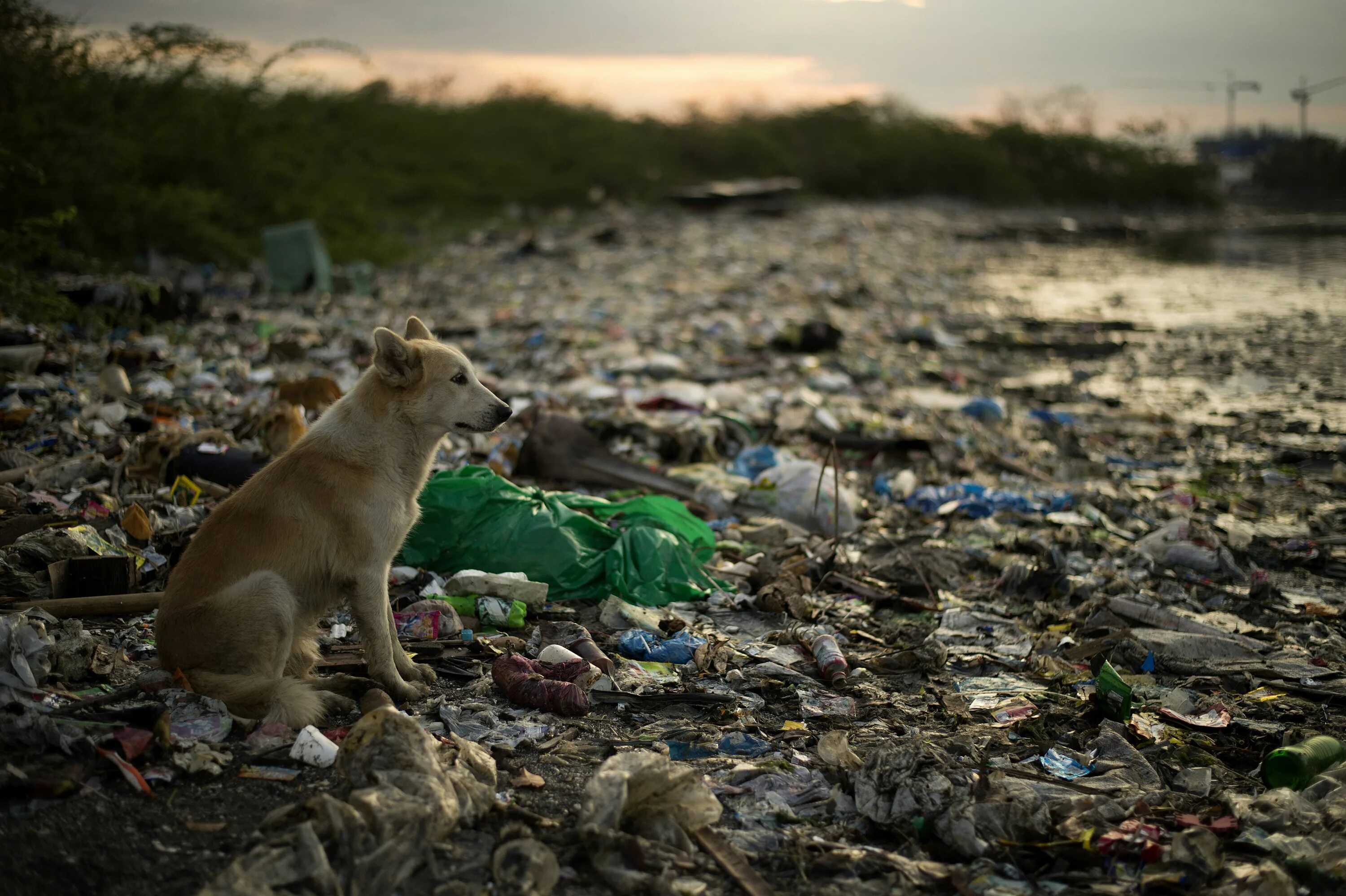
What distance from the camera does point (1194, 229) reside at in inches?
1059

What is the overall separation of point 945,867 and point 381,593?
1.87 metres

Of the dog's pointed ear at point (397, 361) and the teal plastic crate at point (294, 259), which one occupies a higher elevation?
the teal plastic crate at point (294, 259)

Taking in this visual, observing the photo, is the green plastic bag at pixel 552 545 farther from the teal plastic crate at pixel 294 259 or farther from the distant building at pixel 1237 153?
the distant building at pixel 1237 153

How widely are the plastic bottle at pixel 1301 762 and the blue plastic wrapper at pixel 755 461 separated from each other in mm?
3226

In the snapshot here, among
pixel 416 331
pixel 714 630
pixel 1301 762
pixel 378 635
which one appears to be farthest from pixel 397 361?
pixel 1301 762

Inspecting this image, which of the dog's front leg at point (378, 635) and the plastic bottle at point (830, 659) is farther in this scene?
the plastic bottle at point (830, 659)

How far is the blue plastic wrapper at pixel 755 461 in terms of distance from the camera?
5.86 meters

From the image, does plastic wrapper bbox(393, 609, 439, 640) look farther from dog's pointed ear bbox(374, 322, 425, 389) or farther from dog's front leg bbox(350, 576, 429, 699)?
dog's pointed ear bbox(374, 322, 425, 389)

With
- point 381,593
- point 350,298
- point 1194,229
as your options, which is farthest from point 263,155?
point 1194,229

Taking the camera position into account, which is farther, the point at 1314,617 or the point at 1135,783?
the point at 1314,617

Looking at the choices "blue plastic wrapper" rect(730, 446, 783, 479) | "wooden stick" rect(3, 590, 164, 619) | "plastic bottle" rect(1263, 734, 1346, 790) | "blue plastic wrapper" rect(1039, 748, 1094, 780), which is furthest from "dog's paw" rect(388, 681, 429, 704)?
"blue plastic wrapper" rect(730, 446, 783, 479)

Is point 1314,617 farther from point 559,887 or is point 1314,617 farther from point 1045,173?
point 1045,173

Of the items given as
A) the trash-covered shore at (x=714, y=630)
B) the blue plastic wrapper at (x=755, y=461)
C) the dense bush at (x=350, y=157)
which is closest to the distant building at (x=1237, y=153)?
the dense bush at (x=350, y=157)

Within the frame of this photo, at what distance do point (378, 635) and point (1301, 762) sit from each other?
9.36 ft
